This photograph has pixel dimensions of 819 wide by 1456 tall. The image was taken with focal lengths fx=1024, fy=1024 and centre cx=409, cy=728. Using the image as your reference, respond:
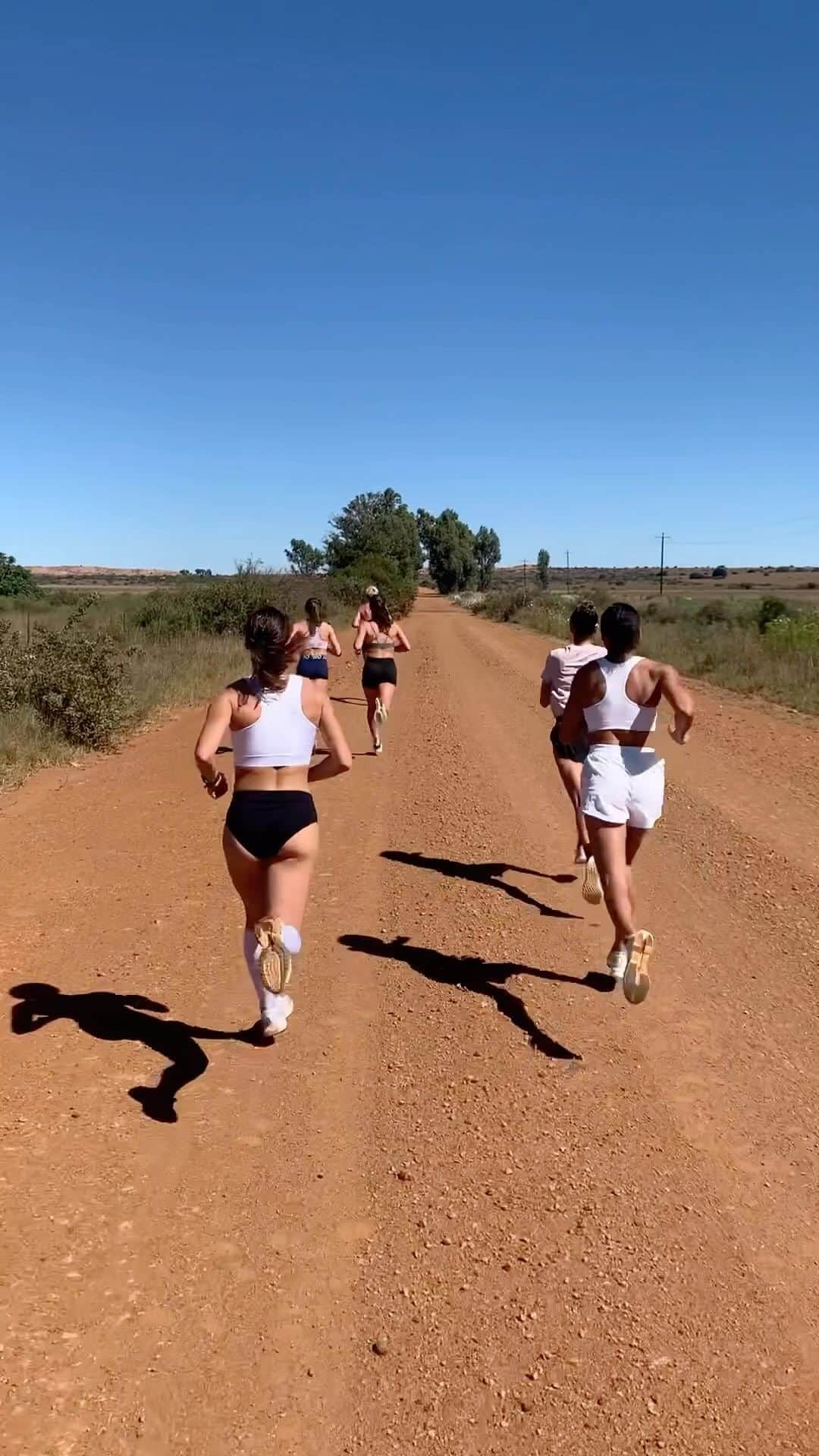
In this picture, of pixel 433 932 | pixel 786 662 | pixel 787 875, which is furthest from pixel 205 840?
pixel 786 662

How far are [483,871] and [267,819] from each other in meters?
3.49

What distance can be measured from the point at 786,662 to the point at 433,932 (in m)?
15.2

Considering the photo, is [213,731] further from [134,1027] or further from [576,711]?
[576,711]

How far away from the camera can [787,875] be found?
7.06 m

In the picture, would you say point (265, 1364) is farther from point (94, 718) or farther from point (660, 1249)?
point (94, 718)

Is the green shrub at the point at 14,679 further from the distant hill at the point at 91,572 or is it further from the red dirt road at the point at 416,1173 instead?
the distant hill at the point at 91,572

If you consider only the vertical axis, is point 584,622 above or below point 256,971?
above

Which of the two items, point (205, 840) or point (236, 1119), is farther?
point (205, 840)

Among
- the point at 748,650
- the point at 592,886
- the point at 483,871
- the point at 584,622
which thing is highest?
the point at 584,622

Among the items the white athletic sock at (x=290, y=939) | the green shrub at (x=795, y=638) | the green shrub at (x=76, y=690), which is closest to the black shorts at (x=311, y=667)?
the green shrub at (x=76, y=690)

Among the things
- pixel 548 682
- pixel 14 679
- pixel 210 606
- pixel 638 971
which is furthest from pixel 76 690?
pixel 210 606

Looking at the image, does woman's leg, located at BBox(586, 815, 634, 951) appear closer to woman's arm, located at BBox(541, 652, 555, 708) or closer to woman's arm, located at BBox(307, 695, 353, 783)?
woman's arm, located at BBox(307, 695, 353, 783)

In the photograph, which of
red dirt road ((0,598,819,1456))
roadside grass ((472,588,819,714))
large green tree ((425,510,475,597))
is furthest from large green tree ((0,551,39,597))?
large green tree ((425,510,475,597))

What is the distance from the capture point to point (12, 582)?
38719 millimetres
